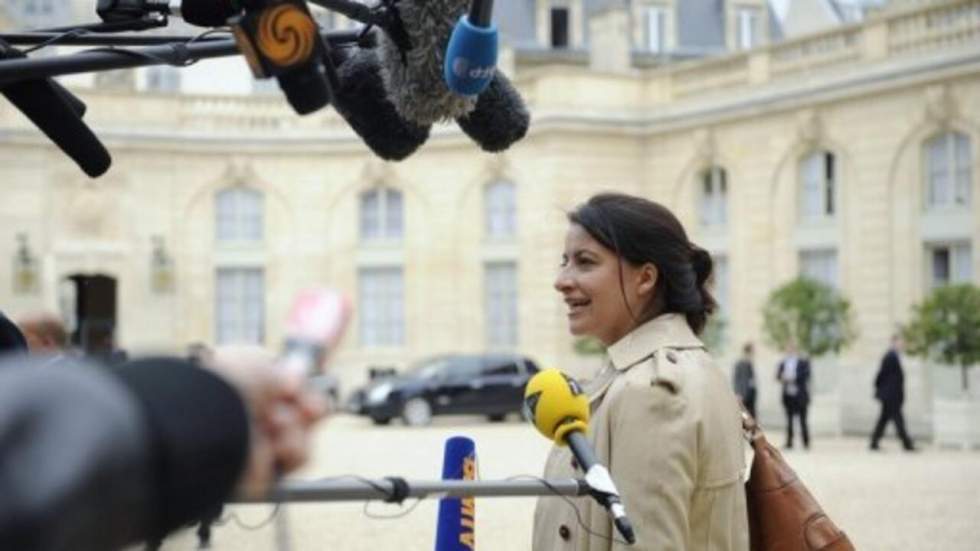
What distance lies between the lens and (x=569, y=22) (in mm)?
48062

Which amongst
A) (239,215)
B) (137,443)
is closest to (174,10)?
(137,443)

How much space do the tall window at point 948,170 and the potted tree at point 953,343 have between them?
4105 millimetres

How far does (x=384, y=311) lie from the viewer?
3684 centimetres

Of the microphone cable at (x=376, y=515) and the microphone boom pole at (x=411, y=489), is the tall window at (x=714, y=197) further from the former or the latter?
the microphone boom pole at (x=411, y=489)

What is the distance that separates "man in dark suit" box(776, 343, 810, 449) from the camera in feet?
73.8

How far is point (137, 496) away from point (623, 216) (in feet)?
7.50

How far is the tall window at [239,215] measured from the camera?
123 ft

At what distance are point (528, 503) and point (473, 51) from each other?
41.2 ft

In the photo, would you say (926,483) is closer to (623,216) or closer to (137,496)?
(623,216)

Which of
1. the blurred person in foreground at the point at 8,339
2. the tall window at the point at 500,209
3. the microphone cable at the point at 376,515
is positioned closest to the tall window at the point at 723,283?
the tall window at the point at 500,209

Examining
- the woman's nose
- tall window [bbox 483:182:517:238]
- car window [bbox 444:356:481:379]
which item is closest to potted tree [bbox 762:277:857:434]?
car window [bbox 444:356:481:379]

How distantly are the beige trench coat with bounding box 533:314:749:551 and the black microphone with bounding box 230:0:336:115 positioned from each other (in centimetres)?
106

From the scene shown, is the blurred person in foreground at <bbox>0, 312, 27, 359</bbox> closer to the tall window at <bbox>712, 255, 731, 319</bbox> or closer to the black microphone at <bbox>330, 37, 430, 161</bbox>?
the black microphone at <bbox>330, 37, 430, 161</bbox>

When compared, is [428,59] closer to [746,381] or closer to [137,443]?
[137,443]
